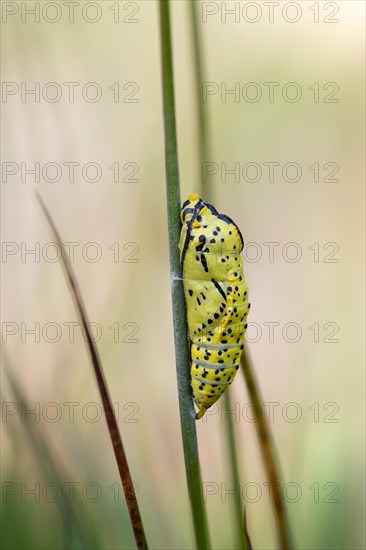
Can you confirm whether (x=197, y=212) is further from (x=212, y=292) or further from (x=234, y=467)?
(x=234, y=467)

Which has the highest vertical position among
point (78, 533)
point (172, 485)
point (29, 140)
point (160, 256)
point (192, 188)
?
point (29, 140)

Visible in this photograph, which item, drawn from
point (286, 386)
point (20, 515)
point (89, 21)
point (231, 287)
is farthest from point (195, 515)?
point (89, 21)

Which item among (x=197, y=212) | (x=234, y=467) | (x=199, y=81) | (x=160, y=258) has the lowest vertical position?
(x=234, y=467)

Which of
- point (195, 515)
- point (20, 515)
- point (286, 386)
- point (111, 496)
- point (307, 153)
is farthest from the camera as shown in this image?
point (307, 153)

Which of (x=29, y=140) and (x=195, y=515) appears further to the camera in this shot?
(x=29, y=140)

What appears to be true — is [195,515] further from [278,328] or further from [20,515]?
[278,328]

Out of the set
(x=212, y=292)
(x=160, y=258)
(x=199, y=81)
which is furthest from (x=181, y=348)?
(x=160, y=258)

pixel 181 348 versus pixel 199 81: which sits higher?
pixel 199 81
